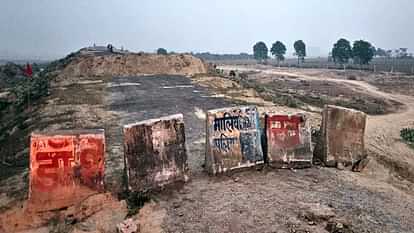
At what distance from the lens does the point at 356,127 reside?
9.76 meters

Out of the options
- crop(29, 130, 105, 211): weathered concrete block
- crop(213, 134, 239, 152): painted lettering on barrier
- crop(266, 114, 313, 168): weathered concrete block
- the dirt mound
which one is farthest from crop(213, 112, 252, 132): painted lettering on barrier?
the dirt mound

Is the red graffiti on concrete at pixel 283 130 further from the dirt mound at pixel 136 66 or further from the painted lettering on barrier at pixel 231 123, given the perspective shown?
the dirt mound at pixel 136 66

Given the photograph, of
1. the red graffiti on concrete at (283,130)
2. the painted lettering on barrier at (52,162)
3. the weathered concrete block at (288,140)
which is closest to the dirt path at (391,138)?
the weathered concrete block at (288,140)

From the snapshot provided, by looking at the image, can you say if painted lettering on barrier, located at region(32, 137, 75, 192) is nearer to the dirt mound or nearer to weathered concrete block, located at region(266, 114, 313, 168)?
weathered concrete block, located at region(266, 114, 313, 168)

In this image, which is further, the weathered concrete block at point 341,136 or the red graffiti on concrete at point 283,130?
the weathered concrete block at point 341,136

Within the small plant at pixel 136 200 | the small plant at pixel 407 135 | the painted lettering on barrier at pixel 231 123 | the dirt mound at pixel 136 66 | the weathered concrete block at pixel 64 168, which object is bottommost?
the small plant at pixel 407 135

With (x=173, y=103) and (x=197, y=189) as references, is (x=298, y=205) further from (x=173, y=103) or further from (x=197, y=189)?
(x=173, y=103)

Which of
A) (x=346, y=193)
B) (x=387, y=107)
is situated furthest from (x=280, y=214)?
(x=387, y=107)

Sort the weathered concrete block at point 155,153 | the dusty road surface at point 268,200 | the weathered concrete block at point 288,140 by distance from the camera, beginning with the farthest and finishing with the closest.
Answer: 1. the weathered concrete block at point 288,140
2. the weathered concrete block at point 155,153
3. the dusty road surface at point 268,200

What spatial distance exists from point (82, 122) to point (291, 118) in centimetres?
822

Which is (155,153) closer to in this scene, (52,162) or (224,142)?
(224,142)

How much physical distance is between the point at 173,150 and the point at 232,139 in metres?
1.39

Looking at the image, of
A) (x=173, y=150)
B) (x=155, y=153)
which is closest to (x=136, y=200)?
(x=155, y=153)

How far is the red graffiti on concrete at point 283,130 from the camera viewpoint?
30.3 ft
